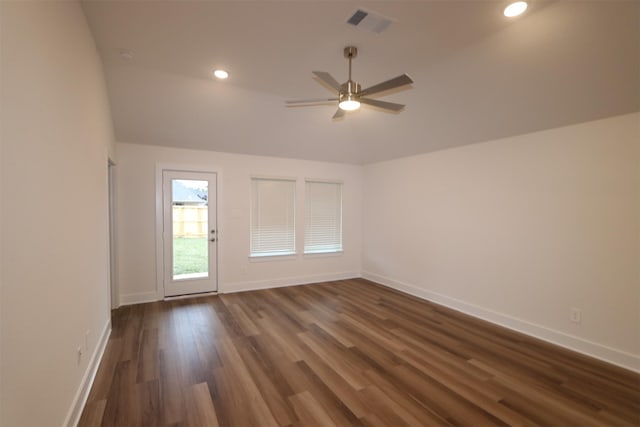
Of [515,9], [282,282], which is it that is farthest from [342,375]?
[515,9]

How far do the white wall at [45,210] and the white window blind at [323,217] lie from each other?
3868 mm

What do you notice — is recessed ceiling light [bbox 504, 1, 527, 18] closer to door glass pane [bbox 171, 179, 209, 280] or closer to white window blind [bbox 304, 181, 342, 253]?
white window blind [bbox 304, 181, 342, 253]

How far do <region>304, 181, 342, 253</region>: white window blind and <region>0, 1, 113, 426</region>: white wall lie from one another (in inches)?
152

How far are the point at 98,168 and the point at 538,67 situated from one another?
4.46 metres

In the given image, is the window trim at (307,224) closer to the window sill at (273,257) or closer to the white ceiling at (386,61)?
the window sill at (273,257)

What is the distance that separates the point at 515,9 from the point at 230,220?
465cm

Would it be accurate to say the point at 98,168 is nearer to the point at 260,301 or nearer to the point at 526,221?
the point at 260,301

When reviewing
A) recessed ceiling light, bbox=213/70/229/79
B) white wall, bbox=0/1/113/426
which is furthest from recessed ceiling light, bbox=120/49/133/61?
recessed ceiling light, bbox=213/70/229/79

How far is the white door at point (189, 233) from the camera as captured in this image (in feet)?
15.4

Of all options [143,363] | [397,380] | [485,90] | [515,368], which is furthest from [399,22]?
[143,363]

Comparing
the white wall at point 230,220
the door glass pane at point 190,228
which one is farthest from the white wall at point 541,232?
the door glass pane at point 190,228

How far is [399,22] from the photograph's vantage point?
2.30m

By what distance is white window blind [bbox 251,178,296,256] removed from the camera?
5449 mm

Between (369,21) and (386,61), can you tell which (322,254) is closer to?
(386,61)
